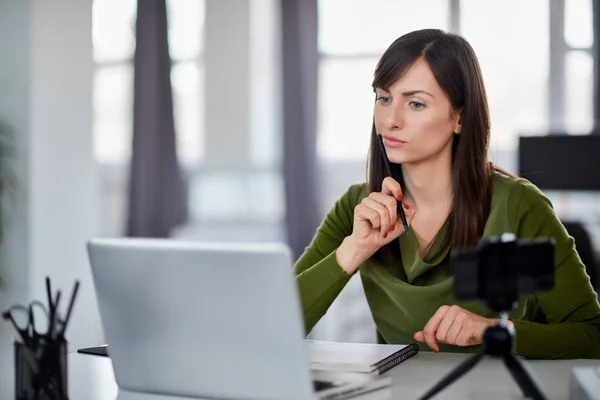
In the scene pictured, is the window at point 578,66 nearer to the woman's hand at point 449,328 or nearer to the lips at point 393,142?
the lips at point 393,142

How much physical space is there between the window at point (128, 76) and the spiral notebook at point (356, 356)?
3.43m

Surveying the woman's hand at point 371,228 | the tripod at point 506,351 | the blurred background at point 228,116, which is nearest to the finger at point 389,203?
the woman's hand at point 371,228

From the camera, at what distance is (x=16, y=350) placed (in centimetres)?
96

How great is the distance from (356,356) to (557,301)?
47cm

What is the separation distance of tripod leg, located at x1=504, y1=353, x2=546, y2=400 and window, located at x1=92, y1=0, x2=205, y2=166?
3.84m

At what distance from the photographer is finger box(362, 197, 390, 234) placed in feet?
5.00

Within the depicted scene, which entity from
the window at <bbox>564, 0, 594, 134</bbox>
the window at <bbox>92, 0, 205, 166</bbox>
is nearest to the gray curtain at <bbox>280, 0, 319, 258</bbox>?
the window at <bbox>92, 0, 205, 166</bbox>

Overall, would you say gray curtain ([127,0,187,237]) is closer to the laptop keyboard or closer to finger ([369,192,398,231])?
finger ([369,192,398,231])

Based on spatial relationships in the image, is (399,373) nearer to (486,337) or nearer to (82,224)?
(486,337)

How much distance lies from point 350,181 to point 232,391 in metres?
3.44

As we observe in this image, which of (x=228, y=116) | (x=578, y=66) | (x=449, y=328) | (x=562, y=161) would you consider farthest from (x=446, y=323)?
(x=228, y=116)

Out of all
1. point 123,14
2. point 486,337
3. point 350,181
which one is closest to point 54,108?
point 123,14

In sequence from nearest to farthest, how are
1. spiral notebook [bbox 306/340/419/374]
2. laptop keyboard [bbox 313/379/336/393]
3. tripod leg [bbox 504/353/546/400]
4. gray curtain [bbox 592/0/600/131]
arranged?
tripod leg [bbox 504/353/546/400] < laptop keyboard [bbox 313/379/336/393] < spiral notebook [bbox 306/340/419/374] < gray curtain [bbox 592/0/600/131]

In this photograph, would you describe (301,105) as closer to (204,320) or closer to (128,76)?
(128,76)
